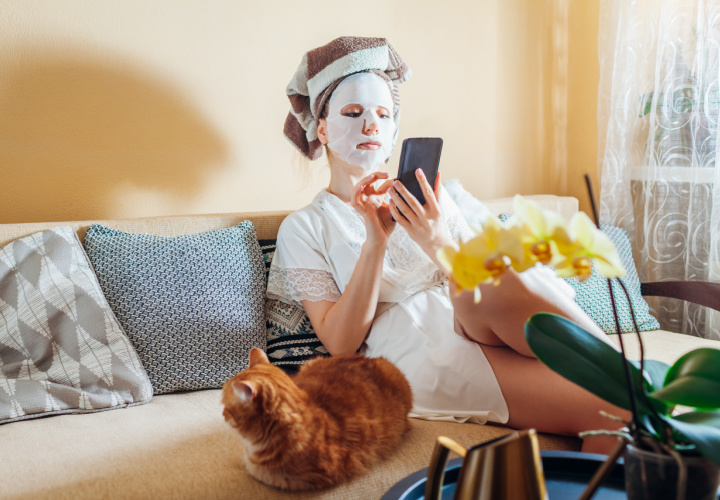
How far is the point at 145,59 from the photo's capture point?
66.8 inches

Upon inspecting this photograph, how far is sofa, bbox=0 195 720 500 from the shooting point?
2.97ft

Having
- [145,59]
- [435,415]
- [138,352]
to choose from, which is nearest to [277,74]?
[145,59]

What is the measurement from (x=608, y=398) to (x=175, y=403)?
97 centimetres

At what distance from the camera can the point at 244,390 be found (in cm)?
82

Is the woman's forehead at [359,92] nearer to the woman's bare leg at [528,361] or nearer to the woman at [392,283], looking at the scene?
the woman at [392,283]

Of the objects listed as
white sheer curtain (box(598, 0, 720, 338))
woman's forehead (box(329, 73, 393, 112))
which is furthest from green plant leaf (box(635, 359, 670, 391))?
white sheer curtain (box(598, 0, 720, 338))

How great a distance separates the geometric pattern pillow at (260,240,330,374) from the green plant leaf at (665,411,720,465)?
96 cm

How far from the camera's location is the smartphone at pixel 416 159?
133 centimetres

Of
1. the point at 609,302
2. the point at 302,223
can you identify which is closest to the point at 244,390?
the point at 302,223

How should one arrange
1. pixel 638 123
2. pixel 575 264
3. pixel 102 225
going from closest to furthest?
pixel 575 264
pixel 102 225
pixel 638 123

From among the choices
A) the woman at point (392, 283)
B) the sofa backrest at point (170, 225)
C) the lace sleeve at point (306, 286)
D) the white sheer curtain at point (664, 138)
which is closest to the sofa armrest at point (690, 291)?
the white sheer curtain at point (664, 138)

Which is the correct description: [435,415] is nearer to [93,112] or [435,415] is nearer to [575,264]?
[575,264]

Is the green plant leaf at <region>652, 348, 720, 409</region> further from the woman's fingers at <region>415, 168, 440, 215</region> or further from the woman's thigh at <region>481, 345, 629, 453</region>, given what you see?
the woman's fingers at <region>415, 168, 440, 215</region>

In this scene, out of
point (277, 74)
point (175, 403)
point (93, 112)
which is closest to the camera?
point (175, 403)
